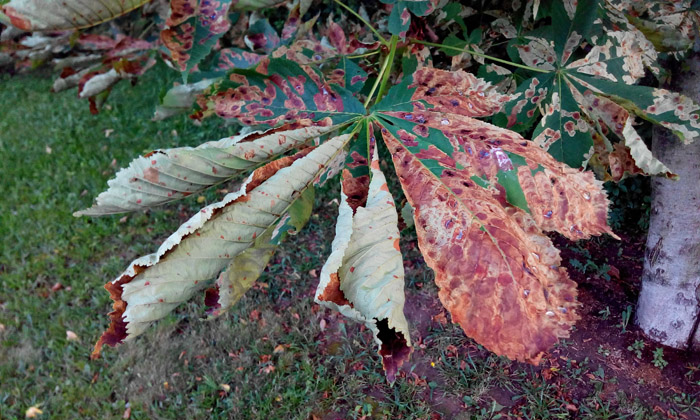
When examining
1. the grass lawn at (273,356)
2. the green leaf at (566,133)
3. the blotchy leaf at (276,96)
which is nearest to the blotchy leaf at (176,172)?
the blotchy leaf at (276,96)

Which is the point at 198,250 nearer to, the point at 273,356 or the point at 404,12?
the point at 404,12

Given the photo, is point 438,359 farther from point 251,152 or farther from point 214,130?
point 214,130

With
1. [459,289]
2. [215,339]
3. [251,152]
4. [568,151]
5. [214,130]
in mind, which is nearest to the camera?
[459,289]

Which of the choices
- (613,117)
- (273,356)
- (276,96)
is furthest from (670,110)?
(273,356)

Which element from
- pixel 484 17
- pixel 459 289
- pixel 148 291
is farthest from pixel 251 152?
pixel 484 17

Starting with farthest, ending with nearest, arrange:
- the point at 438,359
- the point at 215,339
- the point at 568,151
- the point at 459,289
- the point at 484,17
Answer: the point at 215,339 < the point at 438,359 < the point at 484,17 < the point at 568,151 < the point at 459,289

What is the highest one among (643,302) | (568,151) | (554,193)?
(554,193)
